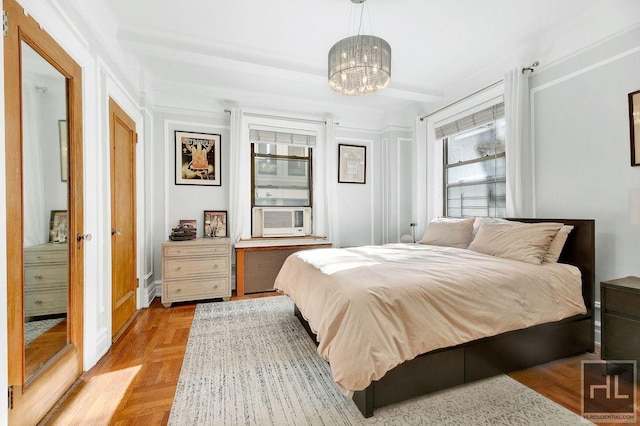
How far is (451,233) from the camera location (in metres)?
3.04

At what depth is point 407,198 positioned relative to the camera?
4.52 metres

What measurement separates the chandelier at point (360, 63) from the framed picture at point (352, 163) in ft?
7.11

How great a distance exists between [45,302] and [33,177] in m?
0.70

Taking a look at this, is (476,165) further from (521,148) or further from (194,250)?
(194,250)

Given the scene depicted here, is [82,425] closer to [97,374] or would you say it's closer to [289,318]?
[97,374]

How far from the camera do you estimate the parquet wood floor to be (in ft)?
4.91

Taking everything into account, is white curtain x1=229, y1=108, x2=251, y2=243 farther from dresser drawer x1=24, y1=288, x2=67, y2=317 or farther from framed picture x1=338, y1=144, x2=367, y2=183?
dresser drawer x1=24, y1=288, x2=67, y2=317

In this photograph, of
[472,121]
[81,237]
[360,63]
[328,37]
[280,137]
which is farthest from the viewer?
[280,137]

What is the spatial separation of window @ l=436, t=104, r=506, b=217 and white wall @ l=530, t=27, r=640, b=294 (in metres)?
0.51

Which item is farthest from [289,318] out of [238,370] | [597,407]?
[597,407]

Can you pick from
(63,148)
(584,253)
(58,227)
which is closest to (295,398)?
(58,227)

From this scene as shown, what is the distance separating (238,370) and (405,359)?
1.16 meters

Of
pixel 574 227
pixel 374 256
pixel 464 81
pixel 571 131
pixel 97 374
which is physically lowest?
pixel 97 374

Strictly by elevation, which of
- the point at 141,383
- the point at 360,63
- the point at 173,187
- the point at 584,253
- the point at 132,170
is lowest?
the point at 141,383
